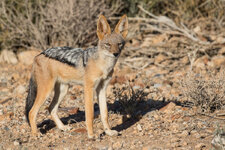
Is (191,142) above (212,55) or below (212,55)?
below

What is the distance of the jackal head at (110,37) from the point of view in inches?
220

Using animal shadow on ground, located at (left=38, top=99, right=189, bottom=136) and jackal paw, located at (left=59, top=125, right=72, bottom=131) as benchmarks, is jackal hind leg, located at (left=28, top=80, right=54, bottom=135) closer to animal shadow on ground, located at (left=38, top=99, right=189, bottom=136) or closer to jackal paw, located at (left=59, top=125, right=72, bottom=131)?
animal shadow on ground, located at (left=38, top=99, right=189, bottom=136)

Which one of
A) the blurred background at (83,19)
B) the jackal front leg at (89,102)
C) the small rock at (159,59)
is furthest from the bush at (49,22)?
the jackal front leg at (89,102)

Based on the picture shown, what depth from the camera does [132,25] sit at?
459 inches

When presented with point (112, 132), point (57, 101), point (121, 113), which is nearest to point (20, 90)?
point (57, 101)

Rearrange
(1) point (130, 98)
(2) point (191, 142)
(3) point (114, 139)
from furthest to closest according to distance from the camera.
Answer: (1) point (130, 98)
(3) point (114, 139)
(2) point (191, 142)

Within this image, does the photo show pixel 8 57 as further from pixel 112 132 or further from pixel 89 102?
pixel 112 132

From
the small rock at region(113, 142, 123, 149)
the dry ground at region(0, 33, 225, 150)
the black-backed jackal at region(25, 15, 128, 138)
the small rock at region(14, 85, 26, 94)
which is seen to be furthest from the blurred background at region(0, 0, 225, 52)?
the small rock at region(113, 142, 123, 149)

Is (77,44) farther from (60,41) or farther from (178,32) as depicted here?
(178,32)

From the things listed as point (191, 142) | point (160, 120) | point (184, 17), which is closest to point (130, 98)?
point (160, 120)

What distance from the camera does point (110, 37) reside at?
5746 mm

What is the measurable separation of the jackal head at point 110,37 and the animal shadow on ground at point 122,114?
1347 millimetres

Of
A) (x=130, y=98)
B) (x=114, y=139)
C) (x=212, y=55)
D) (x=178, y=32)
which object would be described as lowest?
(x=114, y=139)

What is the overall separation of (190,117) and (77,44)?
5866 mm
